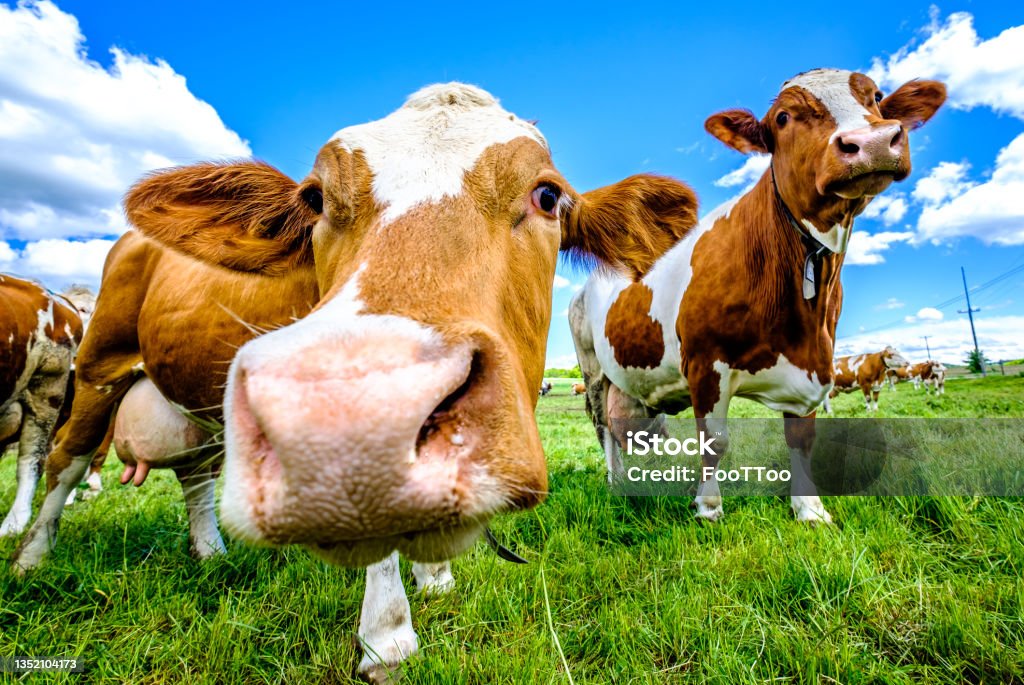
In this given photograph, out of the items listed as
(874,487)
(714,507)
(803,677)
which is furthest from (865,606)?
(874,487)

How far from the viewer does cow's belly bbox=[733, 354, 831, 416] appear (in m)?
3.82

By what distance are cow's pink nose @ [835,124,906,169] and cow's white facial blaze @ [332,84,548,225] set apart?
2.07 meters

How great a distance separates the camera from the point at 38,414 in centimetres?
472

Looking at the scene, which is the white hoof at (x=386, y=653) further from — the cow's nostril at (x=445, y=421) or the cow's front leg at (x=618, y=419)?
the cow's front leg at (x=618, y=419)

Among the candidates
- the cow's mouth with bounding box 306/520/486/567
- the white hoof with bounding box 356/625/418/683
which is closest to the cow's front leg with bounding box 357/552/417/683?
the white hoof with bounding box 356/625/418/683

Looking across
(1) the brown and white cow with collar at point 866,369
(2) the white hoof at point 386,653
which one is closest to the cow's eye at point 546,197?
(2) the white hoof at point 386,653

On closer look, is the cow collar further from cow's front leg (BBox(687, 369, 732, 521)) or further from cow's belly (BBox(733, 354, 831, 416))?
cow's front leg (BBox(687, 369, 732, 521))

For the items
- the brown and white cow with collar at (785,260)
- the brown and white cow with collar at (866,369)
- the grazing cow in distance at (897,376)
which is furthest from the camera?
the grazing cow in distance at (897,376)

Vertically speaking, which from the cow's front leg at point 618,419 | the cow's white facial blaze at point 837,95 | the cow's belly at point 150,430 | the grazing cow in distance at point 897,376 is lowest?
the grazing cow in distance at point 897,376

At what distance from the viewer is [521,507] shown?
45.6 inches

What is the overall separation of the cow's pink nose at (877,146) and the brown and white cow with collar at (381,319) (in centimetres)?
103

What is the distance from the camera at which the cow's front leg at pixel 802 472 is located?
3547 mm

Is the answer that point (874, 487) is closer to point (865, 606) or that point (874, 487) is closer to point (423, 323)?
point (865, 606)

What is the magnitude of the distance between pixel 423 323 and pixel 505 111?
142 cm
